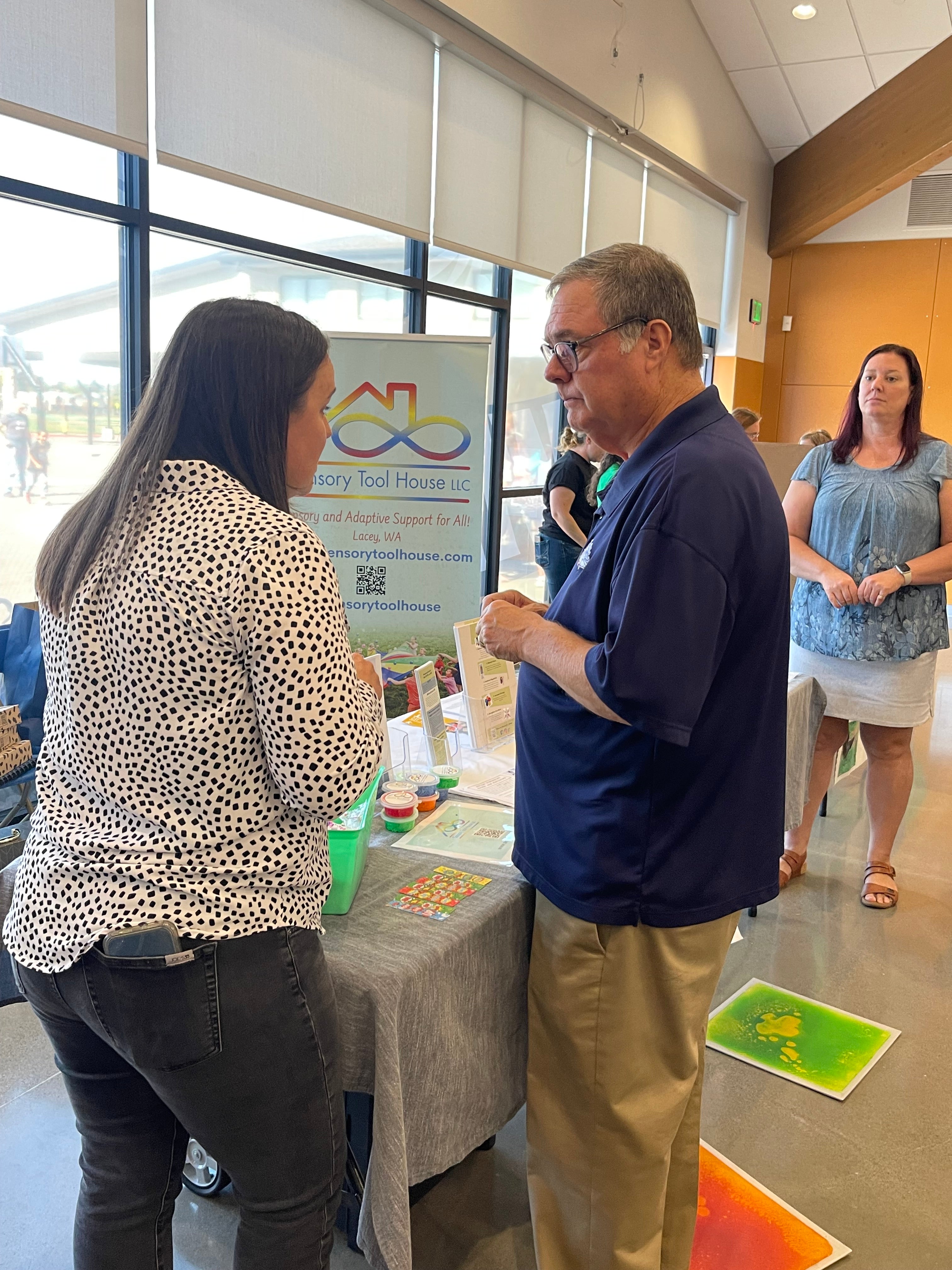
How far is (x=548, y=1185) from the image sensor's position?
1.47m

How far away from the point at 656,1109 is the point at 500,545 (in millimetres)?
4348

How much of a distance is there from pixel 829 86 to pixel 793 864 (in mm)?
5791

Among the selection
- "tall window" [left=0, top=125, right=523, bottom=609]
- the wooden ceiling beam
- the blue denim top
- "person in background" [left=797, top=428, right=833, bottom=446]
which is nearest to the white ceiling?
the wooden ceiling beam

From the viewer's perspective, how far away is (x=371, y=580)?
121 inches

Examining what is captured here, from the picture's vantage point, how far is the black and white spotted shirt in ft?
3.11

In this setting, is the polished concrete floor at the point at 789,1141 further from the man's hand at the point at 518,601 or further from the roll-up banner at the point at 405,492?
the roll-up banner at the point at 405,492

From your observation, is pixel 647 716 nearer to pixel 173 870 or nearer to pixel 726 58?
pixel 173 870

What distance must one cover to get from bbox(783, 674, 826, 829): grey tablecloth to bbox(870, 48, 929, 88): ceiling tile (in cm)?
510

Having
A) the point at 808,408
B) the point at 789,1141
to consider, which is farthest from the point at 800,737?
the point at 808,408

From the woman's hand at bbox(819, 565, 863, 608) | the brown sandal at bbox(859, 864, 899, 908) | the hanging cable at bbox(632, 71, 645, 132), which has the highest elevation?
the hanging cable at bbox(632, 71, 645, 132)

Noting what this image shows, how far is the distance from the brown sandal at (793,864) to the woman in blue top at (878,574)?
6.2 inches

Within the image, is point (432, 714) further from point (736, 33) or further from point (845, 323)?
point (845, 323)

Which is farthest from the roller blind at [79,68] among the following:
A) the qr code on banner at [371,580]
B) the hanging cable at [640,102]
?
the hanging cable at [640,102]

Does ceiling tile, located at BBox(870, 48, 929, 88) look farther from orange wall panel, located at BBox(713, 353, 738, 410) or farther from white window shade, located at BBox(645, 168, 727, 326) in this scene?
orange wall panel, located at BBox(713, 353, 738, 410)
